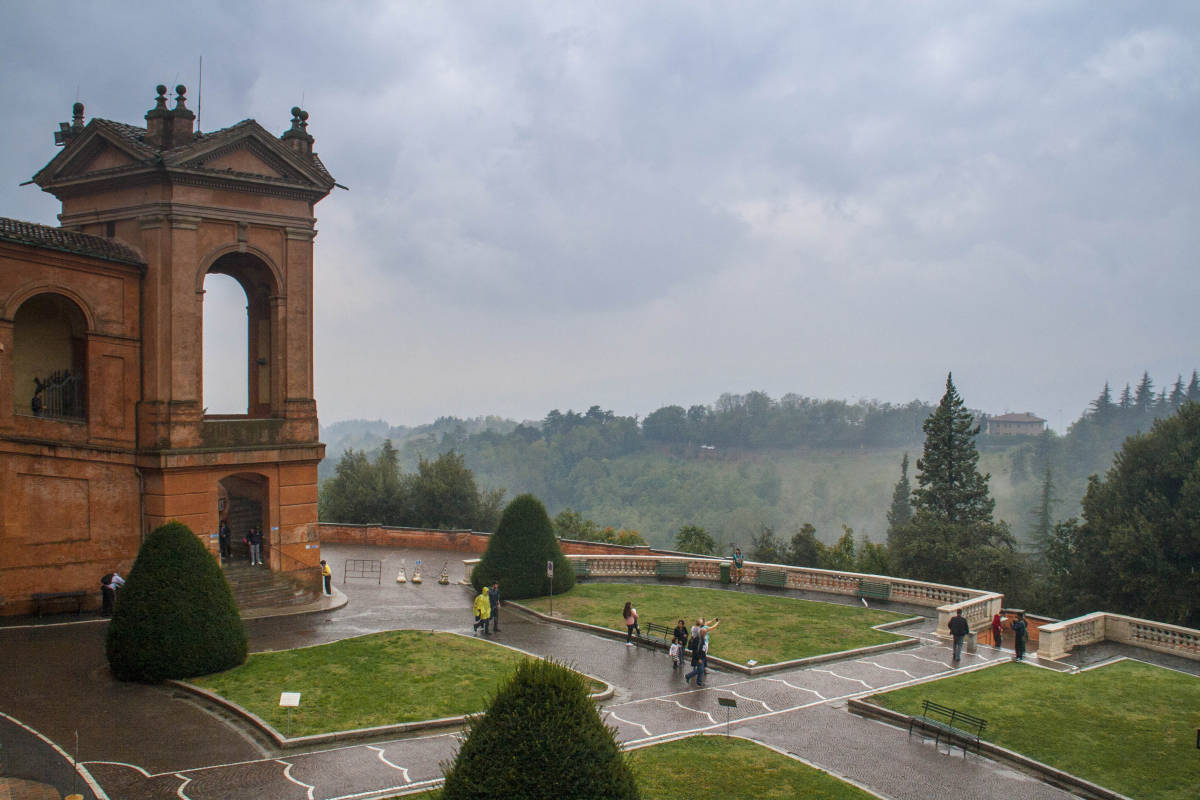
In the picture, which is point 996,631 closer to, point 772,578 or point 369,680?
point 772,578

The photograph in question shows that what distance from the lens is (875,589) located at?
3084cm

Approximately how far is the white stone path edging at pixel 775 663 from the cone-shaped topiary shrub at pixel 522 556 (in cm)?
93

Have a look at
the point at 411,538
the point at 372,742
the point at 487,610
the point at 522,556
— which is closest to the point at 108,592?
the point at 487,610

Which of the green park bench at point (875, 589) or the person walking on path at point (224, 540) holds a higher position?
the person walking on path at point (224, 540)

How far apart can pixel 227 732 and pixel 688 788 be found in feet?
29.3

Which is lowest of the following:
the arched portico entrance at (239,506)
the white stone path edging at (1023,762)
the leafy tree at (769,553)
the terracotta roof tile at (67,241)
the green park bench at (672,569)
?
the white stone path edging at (1023,762)

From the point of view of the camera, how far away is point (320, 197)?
31.6 m

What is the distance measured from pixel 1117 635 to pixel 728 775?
17.2m

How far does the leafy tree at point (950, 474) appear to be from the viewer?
5481cm

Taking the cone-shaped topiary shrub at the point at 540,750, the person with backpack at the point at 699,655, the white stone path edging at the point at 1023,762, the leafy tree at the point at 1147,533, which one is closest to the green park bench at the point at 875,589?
the white stone path edging at the point at 1023,762

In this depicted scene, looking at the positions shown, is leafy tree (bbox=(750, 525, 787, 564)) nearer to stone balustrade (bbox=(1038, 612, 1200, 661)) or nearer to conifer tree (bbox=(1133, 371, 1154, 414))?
stone balustrade (bbox=(1038, 612, 1200, 661))

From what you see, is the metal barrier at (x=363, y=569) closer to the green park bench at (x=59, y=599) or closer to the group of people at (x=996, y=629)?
the green park bench at (x=59, y=599)

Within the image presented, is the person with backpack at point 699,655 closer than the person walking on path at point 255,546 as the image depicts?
Yes

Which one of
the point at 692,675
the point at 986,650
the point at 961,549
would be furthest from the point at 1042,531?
the point at 692,675
